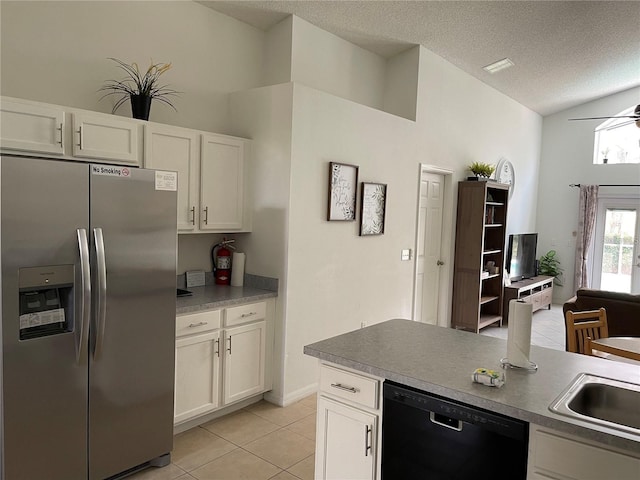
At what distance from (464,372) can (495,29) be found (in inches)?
159

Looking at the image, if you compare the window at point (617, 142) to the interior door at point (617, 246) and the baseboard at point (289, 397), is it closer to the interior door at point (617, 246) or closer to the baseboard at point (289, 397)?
the interior door at point (617, 246)

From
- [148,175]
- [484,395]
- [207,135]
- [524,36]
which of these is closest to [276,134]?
[207,135]

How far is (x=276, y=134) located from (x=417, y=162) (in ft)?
6.83

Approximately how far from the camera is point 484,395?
169 centimetres

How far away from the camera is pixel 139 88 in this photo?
126 inches

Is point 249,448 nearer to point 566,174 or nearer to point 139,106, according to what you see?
point 139,106

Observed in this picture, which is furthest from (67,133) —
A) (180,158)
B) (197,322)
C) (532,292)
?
(532,292)

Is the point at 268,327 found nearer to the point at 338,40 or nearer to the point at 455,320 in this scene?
the point at 338,40

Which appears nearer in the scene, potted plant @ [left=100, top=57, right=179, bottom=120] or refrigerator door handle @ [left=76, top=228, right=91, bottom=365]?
refrigerator door handle @ [left=76, top=228, right=91, bottom=365]

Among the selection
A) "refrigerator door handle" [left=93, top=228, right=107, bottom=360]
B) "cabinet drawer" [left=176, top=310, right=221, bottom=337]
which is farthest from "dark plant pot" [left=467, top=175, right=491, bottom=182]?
"refrigerator door handle" [left=93, top=228, right=107, bottom=360]

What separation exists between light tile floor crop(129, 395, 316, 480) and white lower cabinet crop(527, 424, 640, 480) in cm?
157

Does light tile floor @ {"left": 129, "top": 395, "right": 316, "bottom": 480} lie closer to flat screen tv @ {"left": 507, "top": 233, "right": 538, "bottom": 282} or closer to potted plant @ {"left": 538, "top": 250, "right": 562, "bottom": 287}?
flat screen tv @ {"left": 507, "top": 233, "right": 538, "bottom": 282}

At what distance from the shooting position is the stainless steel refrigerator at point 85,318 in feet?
7.08

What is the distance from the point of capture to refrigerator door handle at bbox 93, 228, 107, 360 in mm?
2389
